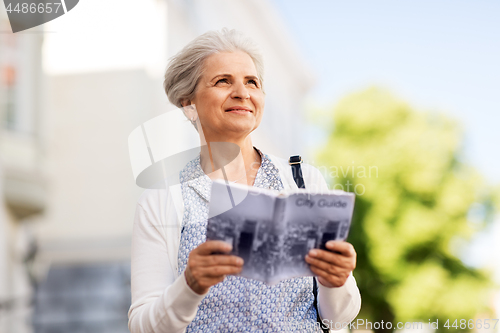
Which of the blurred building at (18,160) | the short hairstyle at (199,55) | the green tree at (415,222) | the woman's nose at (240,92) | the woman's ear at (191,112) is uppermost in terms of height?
the short hairstyle at (199,55)

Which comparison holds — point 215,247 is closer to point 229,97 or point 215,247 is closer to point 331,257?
point 331,257

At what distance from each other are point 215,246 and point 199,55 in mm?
726

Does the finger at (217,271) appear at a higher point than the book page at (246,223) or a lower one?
lower

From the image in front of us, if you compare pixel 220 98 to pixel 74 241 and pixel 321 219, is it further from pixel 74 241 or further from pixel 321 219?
pixel 74 241

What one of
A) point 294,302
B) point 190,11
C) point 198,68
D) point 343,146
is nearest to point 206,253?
point 294,302

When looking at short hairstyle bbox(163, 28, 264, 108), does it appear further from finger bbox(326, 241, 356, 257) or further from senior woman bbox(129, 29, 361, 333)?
finger bbox(326, 241, 356, 257)

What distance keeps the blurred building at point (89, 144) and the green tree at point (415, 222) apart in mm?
4926

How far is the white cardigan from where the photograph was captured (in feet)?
4.43

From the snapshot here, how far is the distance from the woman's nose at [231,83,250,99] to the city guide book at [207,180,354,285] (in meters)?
0.46

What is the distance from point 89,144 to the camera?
9.95 m

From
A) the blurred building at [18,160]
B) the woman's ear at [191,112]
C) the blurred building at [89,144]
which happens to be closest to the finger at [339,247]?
the woman's ear at [191,112]

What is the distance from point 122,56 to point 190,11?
1825mm

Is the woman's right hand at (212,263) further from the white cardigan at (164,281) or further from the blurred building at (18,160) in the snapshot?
the blurred building at (18,160)

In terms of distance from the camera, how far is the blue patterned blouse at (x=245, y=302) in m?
1.48
